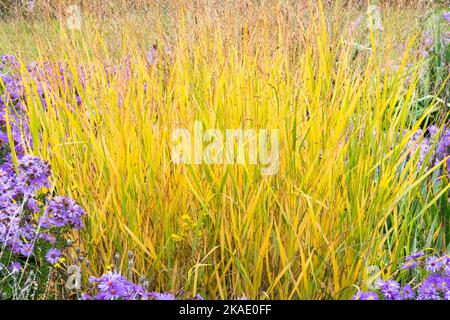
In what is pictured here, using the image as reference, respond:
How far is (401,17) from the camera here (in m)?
3.48

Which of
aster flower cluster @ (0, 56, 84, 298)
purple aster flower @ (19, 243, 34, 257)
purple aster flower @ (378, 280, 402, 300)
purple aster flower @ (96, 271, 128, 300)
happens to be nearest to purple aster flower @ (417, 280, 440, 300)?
purple aster flower @ (378, 280, 402, 300)

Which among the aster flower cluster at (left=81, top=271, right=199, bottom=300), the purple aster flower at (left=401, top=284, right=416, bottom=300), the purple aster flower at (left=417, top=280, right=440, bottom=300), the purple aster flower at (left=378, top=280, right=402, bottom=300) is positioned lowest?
the purple aster flower at (left=401, top=284, right=416, bottom=300)

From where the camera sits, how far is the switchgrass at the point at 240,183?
2584mm

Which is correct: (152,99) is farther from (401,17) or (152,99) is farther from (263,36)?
(401,17)

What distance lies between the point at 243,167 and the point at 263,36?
0.82 metres

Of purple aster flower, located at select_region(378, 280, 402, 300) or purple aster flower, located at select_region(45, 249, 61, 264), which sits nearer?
purple aster flower, located at select_region(378, 280, 402, 300)

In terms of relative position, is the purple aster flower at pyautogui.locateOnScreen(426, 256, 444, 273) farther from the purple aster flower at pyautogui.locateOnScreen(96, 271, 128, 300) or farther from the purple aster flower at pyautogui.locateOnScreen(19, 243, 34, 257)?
the purple aster flower at pyautogui.locateOnScreen(19, 243, 34, 257)

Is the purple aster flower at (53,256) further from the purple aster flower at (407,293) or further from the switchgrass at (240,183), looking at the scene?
the purple aster flower at (407,293)

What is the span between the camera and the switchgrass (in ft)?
8.48

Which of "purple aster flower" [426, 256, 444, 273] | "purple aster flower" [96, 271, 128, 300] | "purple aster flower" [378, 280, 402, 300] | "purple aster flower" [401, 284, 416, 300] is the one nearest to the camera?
"purple aster flower" [96, 271, 128, 300]

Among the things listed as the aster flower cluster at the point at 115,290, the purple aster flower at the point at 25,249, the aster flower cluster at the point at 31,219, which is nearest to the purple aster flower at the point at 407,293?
the aster flower cluster at the point at 115,290

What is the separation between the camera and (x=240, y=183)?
104 inches

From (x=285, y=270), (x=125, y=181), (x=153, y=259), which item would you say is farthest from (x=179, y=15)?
(x=285, y=270)

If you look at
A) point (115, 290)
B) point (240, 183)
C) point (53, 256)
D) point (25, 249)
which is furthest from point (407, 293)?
point (25, 249)
